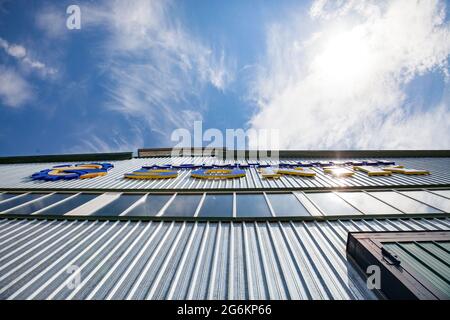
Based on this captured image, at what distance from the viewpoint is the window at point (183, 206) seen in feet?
27.6

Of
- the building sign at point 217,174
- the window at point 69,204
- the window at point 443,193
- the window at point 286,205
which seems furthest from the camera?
the building sign at point 217,174

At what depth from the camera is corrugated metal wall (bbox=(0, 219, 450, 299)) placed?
15.3 ft

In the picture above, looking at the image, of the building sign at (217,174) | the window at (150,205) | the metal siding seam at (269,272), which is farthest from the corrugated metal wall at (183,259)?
the building sign at (217,174)

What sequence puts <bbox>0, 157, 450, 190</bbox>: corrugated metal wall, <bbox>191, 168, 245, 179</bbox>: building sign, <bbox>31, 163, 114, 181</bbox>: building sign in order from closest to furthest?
1. <bbox>0, 157, 450, 190</bbox>: corrugated metal wall
2. <bbox>191, 168, 245, 179</bbox>: building sign
3. <bbox>31, 163, 114, 181</bbox>: building sign

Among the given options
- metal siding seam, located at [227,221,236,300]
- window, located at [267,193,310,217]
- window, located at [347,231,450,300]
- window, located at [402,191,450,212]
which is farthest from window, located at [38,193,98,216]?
window, located at [402,191,450,212]

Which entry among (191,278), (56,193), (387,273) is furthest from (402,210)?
(56,193)

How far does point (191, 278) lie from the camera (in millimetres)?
5020

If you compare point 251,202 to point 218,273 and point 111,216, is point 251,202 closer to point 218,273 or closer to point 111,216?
point 218,273

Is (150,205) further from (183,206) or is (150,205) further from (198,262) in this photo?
(198,262)

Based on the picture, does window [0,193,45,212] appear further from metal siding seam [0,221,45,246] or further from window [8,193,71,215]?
metal siding seam [0,221,45,246]

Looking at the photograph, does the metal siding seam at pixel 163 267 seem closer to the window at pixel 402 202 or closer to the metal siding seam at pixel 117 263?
the metal siding seam at pixel 117 263

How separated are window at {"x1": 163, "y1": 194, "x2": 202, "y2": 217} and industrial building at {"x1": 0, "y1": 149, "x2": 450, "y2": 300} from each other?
0.09m

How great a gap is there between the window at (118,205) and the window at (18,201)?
4512 mm
